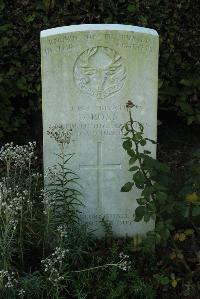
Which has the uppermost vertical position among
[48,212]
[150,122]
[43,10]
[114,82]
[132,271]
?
[43,10]

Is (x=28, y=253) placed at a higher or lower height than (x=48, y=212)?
lower

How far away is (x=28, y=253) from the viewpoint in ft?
13.1

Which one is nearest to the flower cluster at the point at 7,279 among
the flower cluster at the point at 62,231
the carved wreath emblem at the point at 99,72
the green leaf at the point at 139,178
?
the flower cluster at the point at 62,231

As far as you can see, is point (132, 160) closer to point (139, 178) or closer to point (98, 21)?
point (139, 178)

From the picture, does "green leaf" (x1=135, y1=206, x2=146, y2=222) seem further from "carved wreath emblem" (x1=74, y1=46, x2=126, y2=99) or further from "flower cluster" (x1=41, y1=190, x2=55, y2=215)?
"carved wreath emblem" (x1=74, y1=46, x2=126, y2=99)

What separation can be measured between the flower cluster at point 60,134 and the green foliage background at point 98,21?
1680mm

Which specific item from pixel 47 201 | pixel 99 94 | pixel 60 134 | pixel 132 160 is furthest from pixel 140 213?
pixel 99 94

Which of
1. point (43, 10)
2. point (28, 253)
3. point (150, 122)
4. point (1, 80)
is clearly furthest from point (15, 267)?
point (43, 10)

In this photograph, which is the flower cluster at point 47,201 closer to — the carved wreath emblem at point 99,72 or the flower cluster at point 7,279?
the flower cluster at point 7,279

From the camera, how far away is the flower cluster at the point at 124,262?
3.62m

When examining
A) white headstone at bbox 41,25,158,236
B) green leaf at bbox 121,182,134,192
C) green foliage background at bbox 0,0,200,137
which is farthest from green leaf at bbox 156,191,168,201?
green foliage background at bbox 0,0,200,137

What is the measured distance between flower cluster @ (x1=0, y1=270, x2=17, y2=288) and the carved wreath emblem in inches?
51.5

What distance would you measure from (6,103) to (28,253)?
2.12 metres

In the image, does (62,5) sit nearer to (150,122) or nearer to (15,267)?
(150,122)
